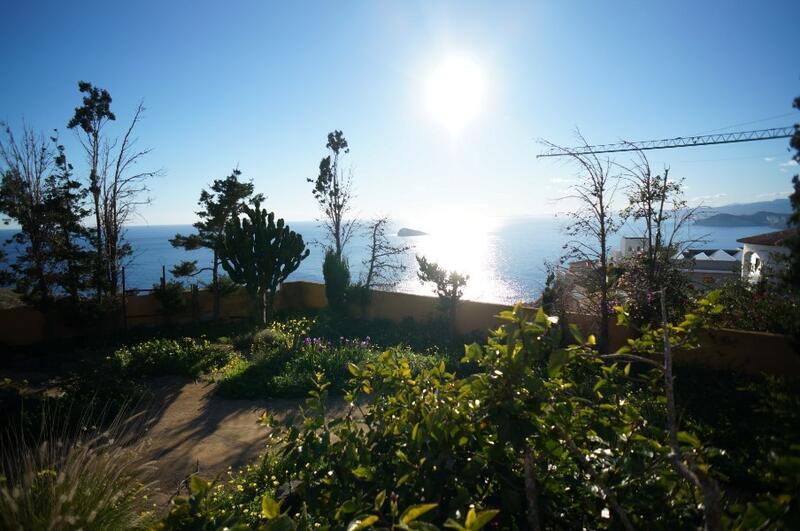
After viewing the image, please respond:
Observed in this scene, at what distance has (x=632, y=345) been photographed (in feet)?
6.19

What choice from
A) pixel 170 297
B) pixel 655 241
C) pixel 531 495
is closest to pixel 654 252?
pixel 655 241

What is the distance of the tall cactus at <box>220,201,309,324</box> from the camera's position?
522 inches

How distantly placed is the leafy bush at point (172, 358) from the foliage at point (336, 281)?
5031 millimetres

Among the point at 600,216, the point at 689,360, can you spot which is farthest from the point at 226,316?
the point at 689,360

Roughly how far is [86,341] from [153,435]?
28.7ft

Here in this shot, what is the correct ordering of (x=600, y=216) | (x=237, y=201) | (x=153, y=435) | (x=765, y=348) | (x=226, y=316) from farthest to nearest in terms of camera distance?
(x=237, y=201) < (x=226, y=316) < (x=600, y=216) < (x=765, y=348) < (x=153, y=435)

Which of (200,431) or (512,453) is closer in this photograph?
(512,453)

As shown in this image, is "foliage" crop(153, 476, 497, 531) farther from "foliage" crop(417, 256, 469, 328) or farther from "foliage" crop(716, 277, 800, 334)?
"foliage" crop(417, 256, 469, 328)

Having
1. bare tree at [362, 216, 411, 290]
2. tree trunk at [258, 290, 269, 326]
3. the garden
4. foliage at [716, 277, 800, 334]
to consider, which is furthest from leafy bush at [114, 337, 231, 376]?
foliage at [716, 277, 800, 334]

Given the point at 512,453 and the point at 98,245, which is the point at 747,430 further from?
the point at 98,245

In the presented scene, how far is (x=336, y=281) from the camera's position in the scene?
1534 cm

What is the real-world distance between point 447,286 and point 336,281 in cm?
464

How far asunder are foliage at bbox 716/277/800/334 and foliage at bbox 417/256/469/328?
616 cm

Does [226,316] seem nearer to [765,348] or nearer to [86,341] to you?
[86,341]
